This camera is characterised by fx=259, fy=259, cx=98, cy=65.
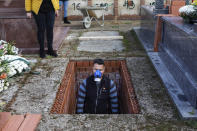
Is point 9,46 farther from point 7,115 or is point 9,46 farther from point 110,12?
point 110,12

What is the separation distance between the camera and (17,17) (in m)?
6.32

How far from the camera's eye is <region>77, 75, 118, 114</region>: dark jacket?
4500 mm

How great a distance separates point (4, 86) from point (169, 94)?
8.70 ft

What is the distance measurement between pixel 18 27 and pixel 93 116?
3832 millimetres

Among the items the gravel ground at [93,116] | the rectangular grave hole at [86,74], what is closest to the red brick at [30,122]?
the gravel ground at [93,116]

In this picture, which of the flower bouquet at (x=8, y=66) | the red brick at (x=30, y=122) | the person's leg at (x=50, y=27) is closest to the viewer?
the red brick at (x=30, y=122)

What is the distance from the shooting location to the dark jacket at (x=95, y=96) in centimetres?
450

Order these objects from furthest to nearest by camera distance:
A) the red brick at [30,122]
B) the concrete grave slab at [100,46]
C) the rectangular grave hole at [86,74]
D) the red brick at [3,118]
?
the concrete grave slab at [100,46]
the rectangular grave hole at [86,74]
the red brick at [30,122]
the red brick at [3,118]

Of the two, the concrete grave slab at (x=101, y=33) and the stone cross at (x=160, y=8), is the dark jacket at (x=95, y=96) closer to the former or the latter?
the stone cross at (x=160, y=8)

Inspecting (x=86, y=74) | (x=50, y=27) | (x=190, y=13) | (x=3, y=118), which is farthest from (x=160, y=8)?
(x=3, y=118)

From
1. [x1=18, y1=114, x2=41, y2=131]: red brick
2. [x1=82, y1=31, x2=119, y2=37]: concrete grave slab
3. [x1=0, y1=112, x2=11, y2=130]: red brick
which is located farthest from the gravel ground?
[x1=82, y1=31, x2=119, y2=37]: concrete grave slab

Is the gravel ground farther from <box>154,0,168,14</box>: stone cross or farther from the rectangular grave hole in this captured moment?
<box>154,0,168,14</box>: stone cross

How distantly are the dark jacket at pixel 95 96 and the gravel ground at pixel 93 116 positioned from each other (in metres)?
0.44

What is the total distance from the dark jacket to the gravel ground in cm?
44
